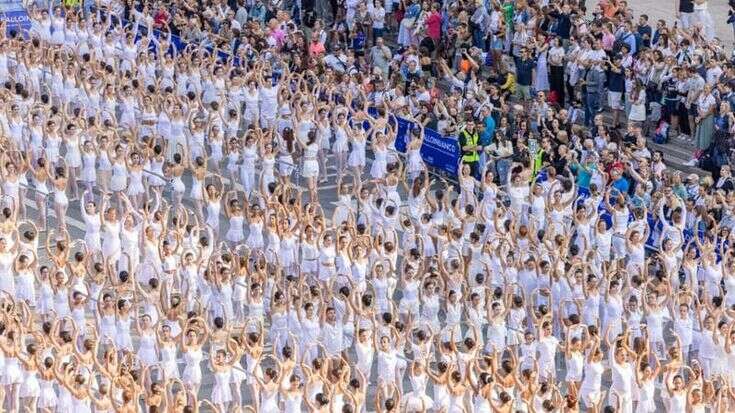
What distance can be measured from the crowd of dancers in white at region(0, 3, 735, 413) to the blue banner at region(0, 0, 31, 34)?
547 centimetres

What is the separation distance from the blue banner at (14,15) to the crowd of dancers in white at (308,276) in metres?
5.47

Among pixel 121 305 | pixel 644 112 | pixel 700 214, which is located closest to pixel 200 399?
pixel 121 305

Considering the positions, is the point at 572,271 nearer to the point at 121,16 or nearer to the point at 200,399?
the point at 200,399

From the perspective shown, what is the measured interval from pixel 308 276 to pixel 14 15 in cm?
1543

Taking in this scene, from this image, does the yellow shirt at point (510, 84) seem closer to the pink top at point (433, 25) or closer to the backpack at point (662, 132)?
the pink top at point (433, 25)

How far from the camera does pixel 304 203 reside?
39.2 meters

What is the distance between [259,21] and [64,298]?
15575 millimetres

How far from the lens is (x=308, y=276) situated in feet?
112

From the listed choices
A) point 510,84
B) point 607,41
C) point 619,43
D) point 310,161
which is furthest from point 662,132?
point 310,161

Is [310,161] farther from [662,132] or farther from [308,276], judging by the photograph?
[662,132]

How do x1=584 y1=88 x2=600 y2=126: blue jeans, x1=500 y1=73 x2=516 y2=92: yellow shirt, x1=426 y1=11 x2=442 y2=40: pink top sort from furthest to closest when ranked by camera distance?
x1=426 y1=11 x2=442 y2=40: pink top < x1=500 y1=73 x2=516 y2=92: yellow shirt < x1=584 y1=88 x2=600 y2=126: blue jeans

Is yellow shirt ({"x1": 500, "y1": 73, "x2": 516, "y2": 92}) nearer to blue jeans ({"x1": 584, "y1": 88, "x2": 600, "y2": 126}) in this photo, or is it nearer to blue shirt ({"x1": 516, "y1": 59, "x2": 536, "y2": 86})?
blue shirt ({"x1": 516, "y1": 59, "x2": 536, "y2": 86})

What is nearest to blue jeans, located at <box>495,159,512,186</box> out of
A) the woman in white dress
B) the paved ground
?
the woman in white dress

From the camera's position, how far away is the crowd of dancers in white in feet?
97.2
